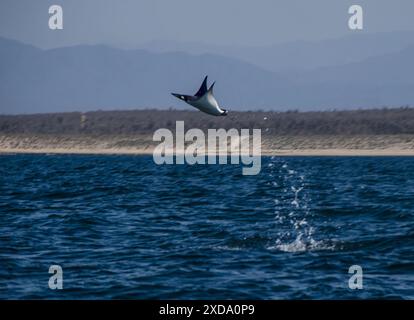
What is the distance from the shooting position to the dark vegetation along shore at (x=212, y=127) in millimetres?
105250

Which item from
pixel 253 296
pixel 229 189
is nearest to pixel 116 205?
pixel 229 189

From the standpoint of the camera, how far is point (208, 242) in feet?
88.8

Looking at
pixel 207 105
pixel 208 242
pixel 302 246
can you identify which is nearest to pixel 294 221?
pixel 302 246

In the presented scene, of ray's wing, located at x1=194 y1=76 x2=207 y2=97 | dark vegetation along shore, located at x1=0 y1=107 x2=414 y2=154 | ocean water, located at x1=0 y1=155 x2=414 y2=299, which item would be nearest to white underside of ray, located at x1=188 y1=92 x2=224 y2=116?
ray's wing, located at x1=194 y1=76 x2=207 y2=97

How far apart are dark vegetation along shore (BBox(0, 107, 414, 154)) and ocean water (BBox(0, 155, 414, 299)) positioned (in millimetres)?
57727

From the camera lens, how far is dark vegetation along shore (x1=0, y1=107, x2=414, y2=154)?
10525 cm

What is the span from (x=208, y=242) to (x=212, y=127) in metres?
100

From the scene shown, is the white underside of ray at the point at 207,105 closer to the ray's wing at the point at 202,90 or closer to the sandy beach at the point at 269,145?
the ray's wing at the point at 202,90

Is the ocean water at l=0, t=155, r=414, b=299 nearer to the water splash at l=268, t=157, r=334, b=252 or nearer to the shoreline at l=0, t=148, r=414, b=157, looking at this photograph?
the water splash at l=268, t=157, r=334, b=252

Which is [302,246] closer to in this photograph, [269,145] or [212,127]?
[269,145]

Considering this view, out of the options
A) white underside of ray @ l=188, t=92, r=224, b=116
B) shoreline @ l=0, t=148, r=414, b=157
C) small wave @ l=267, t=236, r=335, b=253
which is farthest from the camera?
shoreline @ l=0, t=148, r=414, b=157

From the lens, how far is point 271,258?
81.1 feet

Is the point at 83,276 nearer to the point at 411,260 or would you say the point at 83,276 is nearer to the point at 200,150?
the point at 411,260
